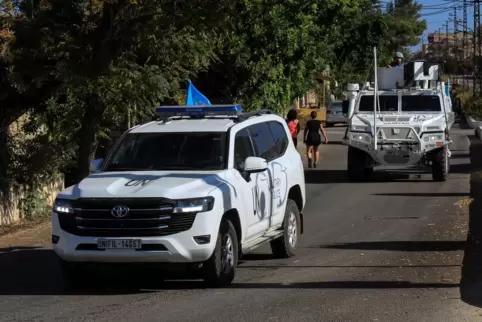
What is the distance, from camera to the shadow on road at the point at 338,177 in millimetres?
23531

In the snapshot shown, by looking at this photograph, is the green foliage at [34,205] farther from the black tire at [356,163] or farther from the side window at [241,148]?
the black tire at [356,163]

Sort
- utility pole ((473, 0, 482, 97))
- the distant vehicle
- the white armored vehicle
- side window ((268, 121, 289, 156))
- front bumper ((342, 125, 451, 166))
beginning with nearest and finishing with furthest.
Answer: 1. side window ((268, 121, 289, 156))
2. front bumper ((342, 125, 451, 166))
3. the white armored vehicle
4. the distant vehicle
5. utility pole ((473, 0, 482, 97))

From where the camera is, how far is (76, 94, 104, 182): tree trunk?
631 inches

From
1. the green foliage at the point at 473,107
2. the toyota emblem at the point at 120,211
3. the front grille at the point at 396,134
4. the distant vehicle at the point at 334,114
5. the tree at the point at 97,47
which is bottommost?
the green foliage at the point at 473,107

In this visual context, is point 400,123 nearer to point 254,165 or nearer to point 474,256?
point 474,256

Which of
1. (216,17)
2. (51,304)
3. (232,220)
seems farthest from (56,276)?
(216,17)

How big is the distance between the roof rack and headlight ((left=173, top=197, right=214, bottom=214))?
83.8 inches

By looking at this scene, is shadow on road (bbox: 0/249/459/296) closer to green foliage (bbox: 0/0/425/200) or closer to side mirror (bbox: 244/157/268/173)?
side mirror (bbox: 244/157/268/173)

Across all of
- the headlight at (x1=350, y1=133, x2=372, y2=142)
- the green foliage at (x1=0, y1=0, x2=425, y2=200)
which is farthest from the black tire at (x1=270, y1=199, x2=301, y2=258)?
the headlight at (x1=350, y1=133, x2=372, y2=142)

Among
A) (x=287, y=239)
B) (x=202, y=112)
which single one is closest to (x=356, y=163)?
(x=287, y=239)

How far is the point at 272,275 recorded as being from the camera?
35.7ft

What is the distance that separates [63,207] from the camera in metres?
9.85

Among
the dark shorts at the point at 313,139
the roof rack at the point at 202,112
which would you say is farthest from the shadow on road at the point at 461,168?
the roof rack at the point at 202,112

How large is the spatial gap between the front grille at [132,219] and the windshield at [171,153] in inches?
45.6
